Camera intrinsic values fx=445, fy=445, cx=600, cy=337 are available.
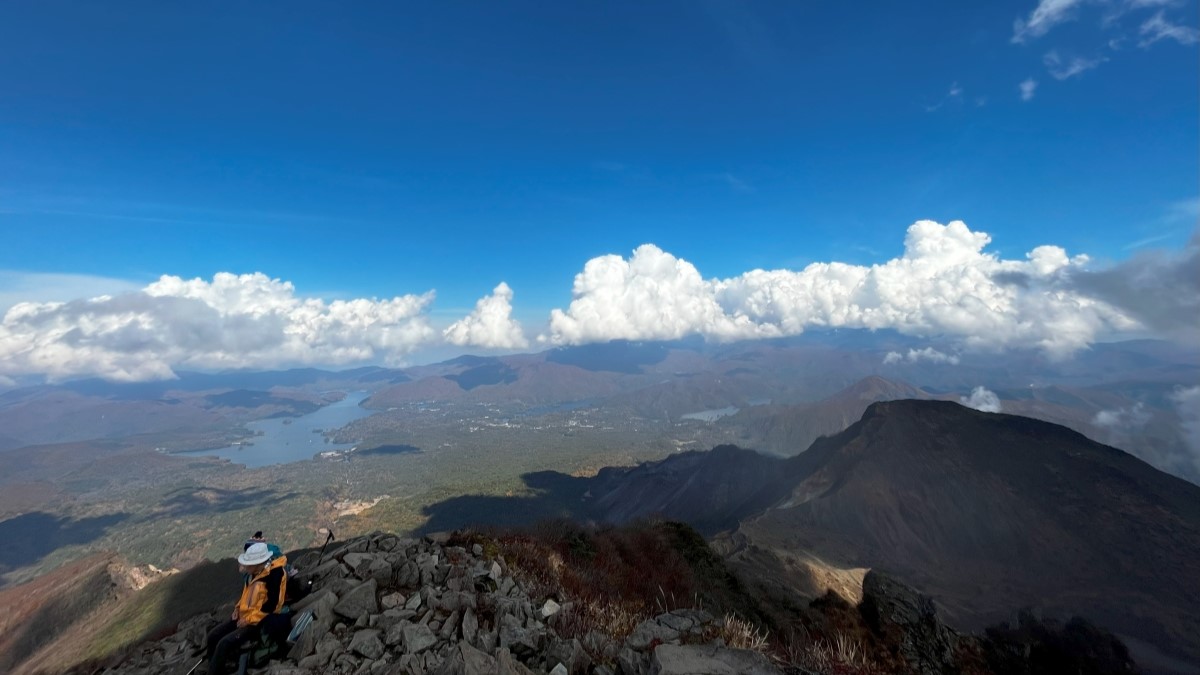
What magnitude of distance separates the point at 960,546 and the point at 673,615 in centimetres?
9150

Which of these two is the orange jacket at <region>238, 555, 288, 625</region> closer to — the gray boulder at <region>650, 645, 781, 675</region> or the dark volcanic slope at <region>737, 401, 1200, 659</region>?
the gray boulder at <region>650, 645, 781, 675</region>

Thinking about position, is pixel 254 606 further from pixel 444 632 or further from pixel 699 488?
pixel 699 488

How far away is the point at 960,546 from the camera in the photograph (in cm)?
7444

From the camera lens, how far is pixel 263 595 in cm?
932

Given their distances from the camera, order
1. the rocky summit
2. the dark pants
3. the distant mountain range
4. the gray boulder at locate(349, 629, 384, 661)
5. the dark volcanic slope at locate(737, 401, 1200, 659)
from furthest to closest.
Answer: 1. the dark volcanic slope at locate(737, 401, 1200, 659)
2. the distant mountain range
3. the gray boulder at locate(349, 629, 384, 661)
4. the dark pants
5. the rocky summit

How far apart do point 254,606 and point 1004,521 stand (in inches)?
4065

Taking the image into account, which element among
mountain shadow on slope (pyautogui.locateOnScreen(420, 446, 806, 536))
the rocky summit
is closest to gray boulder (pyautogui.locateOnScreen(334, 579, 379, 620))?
the rocky summit

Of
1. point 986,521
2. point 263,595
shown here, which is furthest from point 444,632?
point 986,521

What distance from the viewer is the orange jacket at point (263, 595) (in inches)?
361

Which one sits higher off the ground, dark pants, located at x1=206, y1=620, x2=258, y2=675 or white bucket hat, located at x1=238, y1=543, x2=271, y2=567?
white bucket hat, located at x1=238, y1=543, x2=271, y2=567

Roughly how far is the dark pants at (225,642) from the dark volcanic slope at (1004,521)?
55.4 m

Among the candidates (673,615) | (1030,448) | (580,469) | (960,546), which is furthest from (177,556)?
(1030,448)

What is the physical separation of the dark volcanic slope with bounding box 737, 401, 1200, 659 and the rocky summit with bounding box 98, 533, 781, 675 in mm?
50949

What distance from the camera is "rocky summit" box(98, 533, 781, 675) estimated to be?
24.7ft
